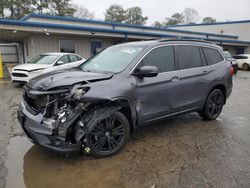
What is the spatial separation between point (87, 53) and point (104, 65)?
13626mm

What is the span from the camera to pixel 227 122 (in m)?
5.34

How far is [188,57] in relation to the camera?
4668 mm

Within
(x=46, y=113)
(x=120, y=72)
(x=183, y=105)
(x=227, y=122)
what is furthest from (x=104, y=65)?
(x=227, y=122)

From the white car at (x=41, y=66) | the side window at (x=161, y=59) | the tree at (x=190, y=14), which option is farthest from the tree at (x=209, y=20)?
the side window at (x=161, y=59)

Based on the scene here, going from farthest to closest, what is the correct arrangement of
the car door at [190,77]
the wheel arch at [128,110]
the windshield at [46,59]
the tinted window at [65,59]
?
1. the tinted window at [65,59]
2. the windshield at [46,59]
3. the car door at [190,77]
4. the wheel arch at [128,110]

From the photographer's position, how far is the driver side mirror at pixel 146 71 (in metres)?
3.59

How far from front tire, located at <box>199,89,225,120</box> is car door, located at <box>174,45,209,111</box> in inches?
11.5

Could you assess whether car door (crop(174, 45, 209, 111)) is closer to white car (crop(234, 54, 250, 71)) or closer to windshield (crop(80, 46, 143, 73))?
windshield (crop(80, 46, 143, 73))

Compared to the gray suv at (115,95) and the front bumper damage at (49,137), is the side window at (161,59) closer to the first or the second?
the gray suv at (115,95)

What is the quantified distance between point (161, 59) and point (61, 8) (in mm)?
38752

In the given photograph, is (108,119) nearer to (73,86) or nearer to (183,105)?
(73,86)

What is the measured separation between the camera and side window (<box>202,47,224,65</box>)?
16.8 ft

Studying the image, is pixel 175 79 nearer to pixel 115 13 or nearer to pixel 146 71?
pixel 146 71

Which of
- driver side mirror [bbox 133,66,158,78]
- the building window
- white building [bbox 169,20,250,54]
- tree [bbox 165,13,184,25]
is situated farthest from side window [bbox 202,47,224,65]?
tree [bbox 165,13,184,25]
